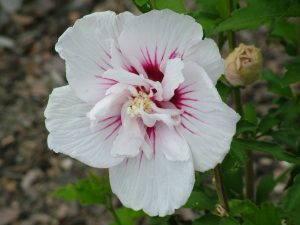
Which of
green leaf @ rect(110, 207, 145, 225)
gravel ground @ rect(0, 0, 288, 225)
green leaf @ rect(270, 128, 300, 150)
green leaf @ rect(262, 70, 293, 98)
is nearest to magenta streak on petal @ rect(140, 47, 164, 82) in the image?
green leaf @ rect(270, 128, 300, 150)

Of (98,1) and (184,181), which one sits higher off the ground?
(184,181)

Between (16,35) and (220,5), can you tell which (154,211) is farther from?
(16,35)

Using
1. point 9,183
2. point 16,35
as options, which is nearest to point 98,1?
point 16,35

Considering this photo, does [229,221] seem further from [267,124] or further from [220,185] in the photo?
[267,124]

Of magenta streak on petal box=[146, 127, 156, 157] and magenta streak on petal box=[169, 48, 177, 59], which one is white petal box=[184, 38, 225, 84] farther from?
magenta streak on petal box=[146, 127, 156, 157]

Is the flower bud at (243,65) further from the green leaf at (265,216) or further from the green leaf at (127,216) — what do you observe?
the green leaf at (127,216)
